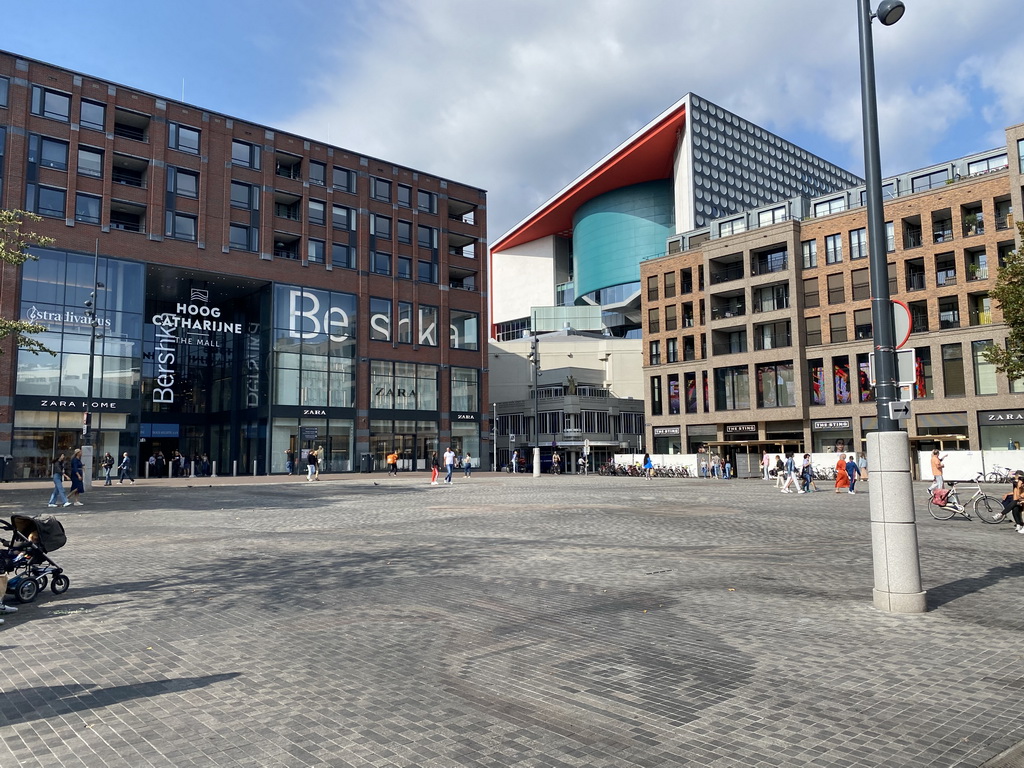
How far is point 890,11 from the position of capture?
796cm

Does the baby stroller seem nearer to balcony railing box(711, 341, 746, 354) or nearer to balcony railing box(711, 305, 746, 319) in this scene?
balcony railing box(711, 341, 746, 354)

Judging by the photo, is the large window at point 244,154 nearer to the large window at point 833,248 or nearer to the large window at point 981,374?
the large window at point 833,248

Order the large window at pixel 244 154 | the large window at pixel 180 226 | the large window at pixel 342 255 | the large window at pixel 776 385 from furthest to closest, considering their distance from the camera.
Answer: the large window at pixel 342 255, the large window at pixel 776 385, the large window at pixel 244 154, the large window at pixel 180 226

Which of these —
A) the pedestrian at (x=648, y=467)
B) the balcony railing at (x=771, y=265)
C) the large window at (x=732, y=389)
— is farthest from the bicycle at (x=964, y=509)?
the balcony railing at (x=771, y=265)

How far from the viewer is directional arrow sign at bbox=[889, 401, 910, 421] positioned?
25.9ft

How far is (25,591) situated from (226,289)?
168 feet

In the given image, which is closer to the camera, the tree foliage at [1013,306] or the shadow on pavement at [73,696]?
the shadow on pavement at [73,696]

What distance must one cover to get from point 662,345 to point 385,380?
25.3 meters

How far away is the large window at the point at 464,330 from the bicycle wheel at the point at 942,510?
47695 mm

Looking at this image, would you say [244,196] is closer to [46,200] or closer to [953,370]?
[46,200]

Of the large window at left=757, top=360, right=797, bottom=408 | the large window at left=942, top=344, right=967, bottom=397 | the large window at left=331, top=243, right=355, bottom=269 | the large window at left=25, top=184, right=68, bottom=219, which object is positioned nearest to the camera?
the large window at left=25, top=184, right=68, bottom=219

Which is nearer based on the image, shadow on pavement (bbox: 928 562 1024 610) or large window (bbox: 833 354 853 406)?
shadow on pavement (bbox: 928 562 1024 610)

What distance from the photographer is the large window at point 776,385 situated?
187 ft

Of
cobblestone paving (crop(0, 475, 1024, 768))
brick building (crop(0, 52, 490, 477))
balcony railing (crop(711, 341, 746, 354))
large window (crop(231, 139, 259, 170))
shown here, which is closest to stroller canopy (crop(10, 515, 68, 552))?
cobblestone paving (crop(0, 475, 1024, 768))
